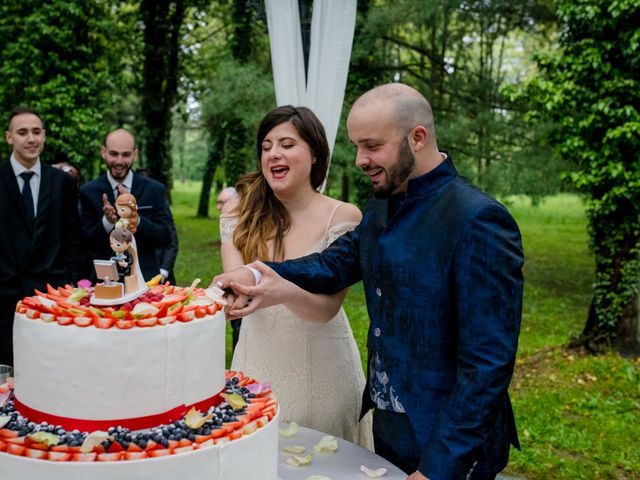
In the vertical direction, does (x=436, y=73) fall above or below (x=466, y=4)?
below

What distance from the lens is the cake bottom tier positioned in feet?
5.89

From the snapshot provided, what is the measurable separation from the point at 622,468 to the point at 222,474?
436 centimetres

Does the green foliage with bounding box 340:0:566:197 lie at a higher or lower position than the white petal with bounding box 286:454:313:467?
higher

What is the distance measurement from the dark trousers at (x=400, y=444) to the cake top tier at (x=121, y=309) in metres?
0.76

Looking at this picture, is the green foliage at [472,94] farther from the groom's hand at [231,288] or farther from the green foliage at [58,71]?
the groom's hand at [231,288]

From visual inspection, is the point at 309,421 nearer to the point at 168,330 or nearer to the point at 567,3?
the point at 168,330

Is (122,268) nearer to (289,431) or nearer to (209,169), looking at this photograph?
(289,431)

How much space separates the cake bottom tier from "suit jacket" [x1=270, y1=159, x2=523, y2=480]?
562 millimetres

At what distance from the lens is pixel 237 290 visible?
265 centimetres

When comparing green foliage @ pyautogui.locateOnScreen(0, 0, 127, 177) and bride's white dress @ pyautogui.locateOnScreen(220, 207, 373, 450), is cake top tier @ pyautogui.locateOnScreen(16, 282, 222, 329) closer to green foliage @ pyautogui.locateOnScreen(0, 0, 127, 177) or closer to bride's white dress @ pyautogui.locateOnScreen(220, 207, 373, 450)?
bride's white dress @ pyautogui.locateOnScreen(220, 207, 373, 450)

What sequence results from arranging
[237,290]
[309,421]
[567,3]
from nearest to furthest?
[237,290], [309,421], [567,3]

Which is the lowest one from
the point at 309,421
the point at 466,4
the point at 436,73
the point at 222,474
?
the point at 309,421

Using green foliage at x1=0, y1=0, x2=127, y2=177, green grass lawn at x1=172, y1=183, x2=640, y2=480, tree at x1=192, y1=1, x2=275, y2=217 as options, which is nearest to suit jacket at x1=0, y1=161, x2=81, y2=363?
tree at x1=192, y1=1, x2=275, y2=217

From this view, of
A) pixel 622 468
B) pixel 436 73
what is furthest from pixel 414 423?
pixel 436 73
